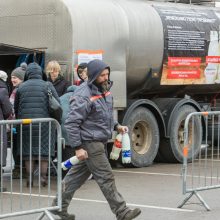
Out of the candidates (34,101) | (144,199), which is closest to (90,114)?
(144,199)

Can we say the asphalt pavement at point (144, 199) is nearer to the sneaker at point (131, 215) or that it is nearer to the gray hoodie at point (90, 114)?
the sneaker at point (131, 215)

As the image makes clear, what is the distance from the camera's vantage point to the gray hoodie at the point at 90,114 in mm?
8797

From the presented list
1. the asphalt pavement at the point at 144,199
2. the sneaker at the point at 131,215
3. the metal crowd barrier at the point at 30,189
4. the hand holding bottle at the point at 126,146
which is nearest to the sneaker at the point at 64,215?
the metal crowd barrier at the point at 30,189

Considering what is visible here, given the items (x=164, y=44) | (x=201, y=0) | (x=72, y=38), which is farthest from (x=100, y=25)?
(x=201, y=0)

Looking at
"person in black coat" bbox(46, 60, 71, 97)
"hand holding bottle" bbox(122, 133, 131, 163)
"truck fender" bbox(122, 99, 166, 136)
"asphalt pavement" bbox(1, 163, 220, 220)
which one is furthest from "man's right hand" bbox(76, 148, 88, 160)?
"truck fender" bbox(122, 99, 166, 136)

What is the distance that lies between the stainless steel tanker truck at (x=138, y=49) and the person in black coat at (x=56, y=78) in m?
0.25

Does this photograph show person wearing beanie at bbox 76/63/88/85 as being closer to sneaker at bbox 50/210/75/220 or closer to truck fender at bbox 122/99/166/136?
truck fender at bbox 122/99/166/136

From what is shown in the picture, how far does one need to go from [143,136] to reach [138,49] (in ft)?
5.51

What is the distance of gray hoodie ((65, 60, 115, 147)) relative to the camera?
8797mm

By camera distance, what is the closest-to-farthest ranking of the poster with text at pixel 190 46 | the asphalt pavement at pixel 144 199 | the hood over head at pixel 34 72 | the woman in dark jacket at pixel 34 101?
the asphalt pavement at pixel 144 199 → the woman in dark jacket at pixel 34 101 → the hood over head at pixel 34 72 → the poster with text at pixel 190 46

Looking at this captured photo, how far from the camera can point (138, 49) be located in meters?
14.6

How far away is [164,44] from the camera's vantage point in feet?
49.5

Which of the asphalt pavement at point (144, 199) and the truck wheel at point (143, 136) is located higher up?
the truck wheel at point (143, 136)

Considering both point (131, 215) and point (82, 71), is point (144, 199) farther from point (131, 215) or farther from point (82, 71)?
point (82, 71)
